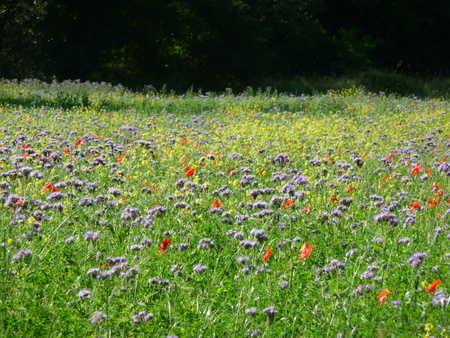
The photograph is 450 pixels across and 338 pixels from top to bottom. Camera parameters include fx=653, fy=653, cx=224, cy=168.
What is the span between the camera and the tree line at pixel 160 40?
2523 centimetres

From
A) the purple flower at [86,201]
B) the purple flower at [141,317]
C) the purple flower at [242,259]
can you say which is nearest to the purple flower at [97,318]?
the purple flower at [141,317]

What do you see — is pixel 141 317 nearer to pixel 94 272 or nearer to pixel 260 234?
pixel 94 272

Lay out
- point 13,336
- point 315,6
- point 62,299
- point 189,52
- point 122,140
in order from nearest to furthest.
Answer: point 13,336 → point 62,299 → point 122,140 → point 189,52 → point 315,6

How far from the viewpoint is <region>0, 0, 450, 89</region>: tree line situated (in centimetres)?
2523

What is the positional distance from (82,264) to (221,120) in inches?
307

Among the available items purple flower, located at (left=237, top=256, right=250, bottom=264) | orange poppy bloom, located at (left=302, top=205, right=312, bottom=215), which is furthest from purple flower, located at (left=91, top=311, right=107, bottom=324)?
orange poppy bloom, located at (left=302, top=205, right=312, bottom=215)

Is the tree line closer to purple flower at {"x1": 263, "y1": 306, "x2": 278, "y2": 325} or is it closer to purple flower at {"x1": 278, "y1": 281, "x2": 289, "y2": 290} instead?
purple flower at {"x1": 278, "y1": 281, "x2": 289, "y2": 290}

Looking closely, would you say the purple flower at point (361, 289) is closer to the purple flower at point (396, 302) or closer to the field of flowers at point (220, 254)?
the field of flowers at point (220, 254)

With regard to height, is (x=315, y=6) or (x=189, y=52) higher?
(x=315, y=6)

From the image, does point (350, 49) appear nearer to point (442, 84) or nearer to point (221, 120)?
point (442, 84)

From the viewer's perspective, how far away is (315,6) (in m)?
30.9

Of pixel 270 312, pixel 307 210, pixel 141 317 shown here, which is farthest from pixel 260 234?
pixel 307 210

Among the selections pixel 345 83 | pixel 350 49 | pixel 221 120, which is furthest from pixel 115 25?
pixel 221 120

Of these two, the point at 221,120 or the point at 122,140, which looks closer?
the point at 122,140
